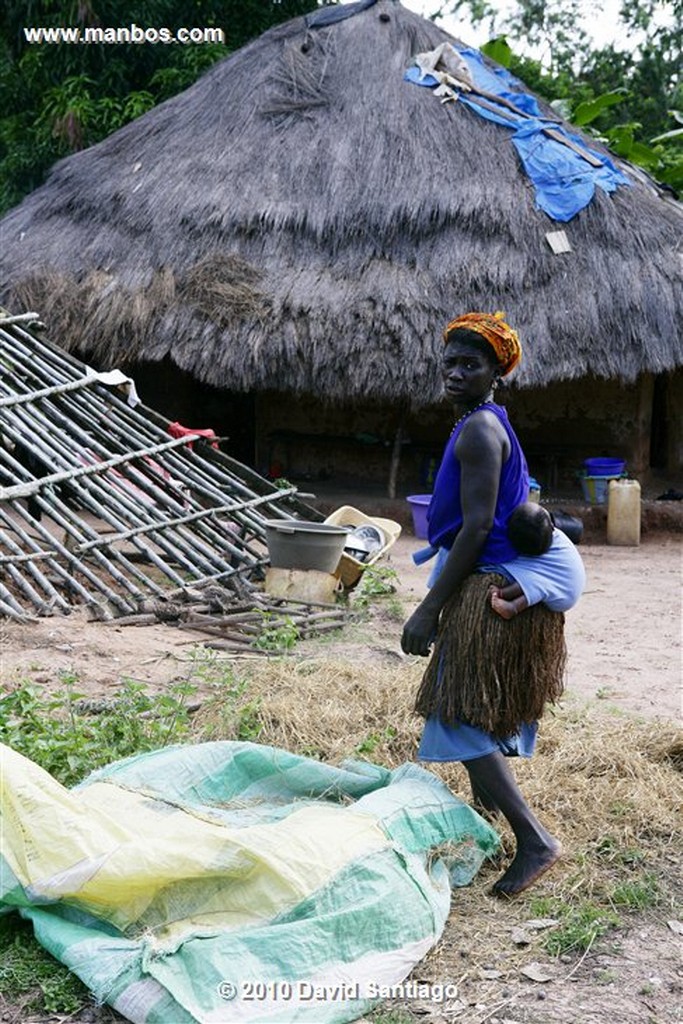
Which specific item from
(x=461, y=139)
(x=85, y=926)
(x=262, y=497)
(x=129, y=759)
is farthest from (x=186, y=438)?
(x=85, y=926)

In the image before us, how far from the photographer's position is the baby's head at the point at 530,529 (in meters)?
3.15

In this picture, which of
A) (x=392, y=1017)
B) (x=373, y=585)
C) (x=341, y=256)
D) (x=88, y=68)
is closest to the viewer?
(x=392, y=1017)

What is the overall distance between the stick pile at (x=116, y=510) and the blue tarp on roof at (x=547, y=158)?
371 centimetres

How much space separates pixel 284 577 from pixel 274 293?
12.0ft

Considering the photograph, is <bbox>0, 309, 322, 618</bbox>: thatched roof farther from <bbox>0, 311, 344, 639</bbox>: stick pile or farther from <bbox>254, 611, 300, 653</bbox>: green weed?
<bbox>254, 611, 300, 653</bbox>: green weed

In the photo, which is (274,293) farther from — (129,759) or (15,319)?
(129,759)

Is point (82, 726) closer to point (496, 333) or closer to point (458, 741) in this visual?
point (458, 741)

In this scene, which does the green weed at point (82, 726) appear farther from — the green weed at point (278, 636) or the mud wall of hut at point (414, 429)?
the mud wall of hut at point (414, 429)

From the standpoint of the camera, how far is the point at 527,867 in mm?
3139

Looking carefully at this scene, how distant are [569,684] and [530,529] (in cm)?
244

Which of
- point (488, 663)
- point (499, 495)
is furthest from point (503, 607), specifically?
point (499, 495)

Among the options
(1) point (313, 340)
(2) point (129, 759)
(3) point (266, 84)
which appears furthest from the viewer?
(3) point (266, 84)

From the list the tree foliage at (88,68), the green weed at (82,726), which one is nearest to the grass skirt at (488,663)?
the green weed at (82,726)

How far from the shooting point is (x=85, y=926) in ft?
8.96
